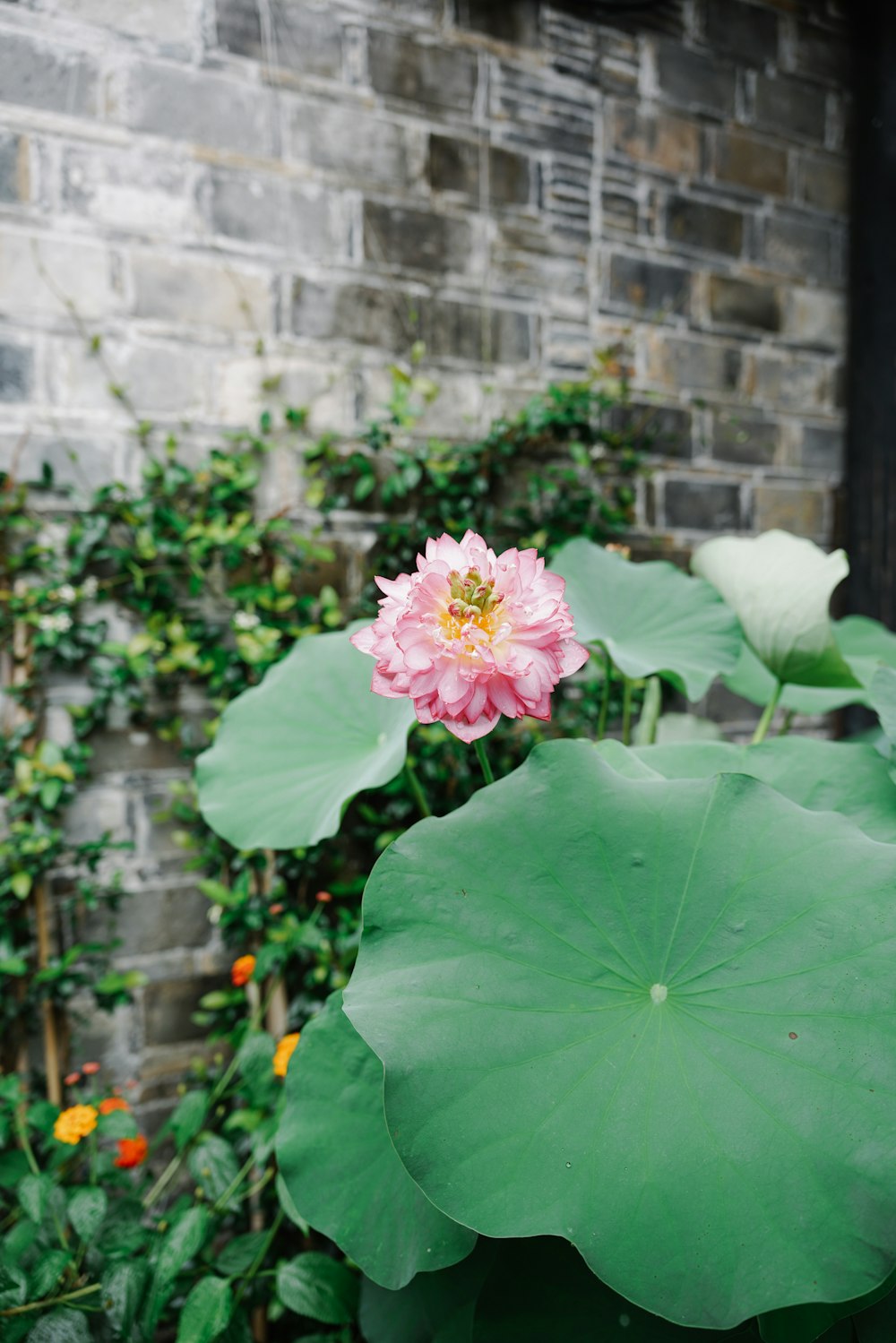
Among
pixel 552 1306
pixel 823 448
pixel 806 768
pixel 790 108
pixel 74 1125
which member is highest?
pixel 790 108

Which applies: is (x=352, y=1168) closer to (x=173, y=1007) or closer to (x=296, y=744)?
(x=296, y=744)

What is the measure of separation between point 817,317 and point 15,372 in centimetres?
200

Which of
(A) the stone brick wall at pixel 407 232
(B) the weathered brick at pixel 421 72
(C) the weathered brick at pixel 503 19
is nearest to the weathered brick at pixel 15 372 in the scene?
(A) the stone brick wall at pixel 407 232

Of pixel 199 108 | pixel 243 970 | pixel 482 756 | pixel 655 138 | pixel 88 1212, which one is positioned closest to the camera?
pixel 482 756

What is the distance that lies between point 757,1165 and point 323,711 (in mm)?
672

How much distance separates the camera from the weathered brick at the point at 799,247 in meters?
2.21

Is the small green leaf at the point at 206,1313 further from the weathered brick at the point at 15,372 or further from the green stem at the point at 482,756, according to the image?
the weathered brick at the point at 15,372

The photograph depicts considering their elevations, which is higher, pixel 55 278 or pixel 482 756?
pixel 55 278

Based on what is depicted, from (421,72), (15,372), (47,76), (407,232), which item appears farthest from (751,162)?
(15,372)

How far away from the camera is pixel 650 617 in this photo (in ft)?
3.66

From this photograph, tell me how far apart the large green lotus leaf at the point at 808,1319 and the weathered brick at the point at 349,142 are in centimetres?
191

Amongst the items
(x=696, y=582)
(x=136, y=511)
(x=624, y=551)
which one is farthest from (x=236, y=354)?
(x=696, y=582)

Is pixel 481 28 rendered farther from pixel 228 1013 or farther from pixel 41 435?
pixel 228 1013

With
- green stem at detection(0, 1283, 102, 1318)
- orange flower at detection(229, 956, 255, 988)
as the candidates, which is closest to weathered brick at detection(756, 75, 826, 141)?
orange flower at detection(229, 956, 255, 988)
